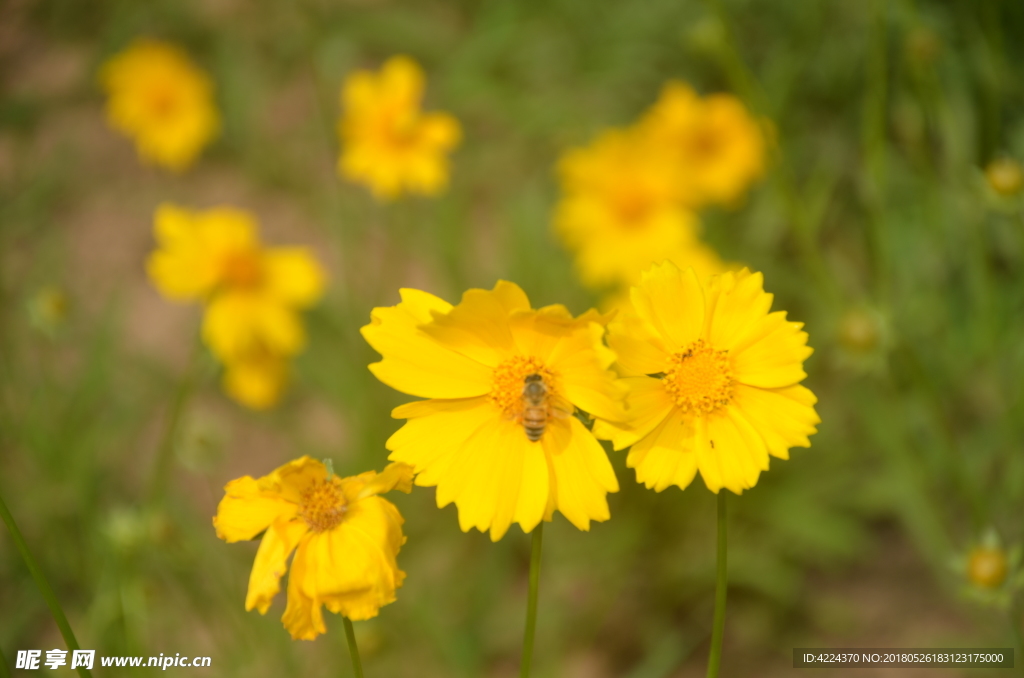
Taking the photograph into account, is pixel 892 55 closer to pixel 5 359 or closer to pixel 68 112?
pixel 5 359

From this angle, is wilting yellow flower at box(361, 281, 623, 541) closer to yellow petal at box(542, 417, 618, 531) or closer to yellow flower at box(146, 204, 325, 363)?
yellow petal at box(542, 417, 618, 531)

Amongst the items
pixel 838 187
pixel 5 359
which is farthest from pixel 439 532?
pixel 838 187

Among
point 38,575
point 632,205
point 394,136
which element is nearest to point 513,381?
point 38,575

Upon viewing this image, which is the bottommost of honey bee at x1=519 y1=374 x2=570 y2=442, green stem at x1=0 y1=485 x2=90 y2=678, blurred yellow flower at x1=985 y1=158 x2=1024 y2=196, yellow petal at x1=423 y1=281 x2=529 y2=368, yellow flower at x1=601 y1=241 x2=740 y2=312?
green stem at x1=0 y1=485 x2=90 y2=678

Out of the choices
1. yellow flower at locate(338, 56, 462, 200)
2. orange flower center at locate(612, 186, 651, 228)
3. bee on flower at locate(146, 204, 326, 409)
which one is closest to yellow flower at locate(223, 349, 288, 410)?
bee on flower at locate(146, 204, 326, 409)

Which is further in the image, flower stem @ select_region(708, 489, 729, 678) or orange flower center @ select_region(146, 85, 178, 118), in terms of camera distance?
orange flower center @ select_region(146, 85, 178, 118)
